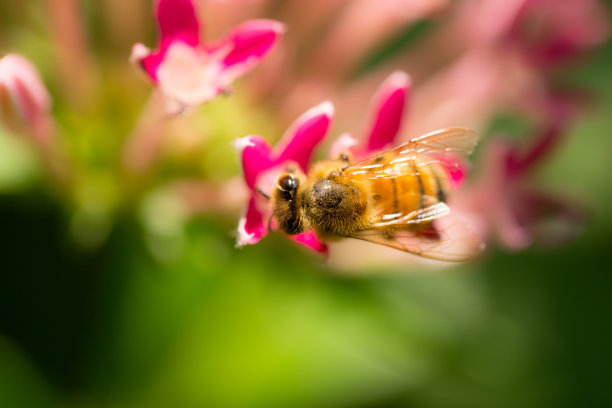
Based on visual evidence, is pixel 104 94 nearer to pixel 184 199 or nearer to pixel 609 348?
pixel 184 199

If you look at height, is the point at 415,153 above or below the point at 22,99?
below

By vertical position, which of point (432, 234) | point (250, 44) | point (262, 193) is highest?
point (250, 44)

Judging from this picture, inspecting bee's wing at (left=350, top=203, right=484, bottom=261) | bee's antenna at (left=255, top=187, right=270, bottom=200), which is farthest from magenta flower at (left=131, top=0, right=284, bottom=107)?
bee's wing at (left=350, top=203, right=484, bottom=261)

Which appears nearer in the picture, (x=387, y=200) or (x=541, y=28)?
(x=387, y=200)

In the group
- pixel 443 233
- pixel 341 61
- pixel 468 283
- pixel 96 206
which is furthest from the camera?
pixel 468 283

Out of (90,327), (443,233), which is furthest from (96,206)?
(443,233)

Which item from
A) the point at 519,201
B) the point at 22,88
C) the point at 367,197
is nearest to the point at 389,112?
the point at 367,197

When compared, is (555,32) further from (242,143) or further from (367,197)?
(242,143)
